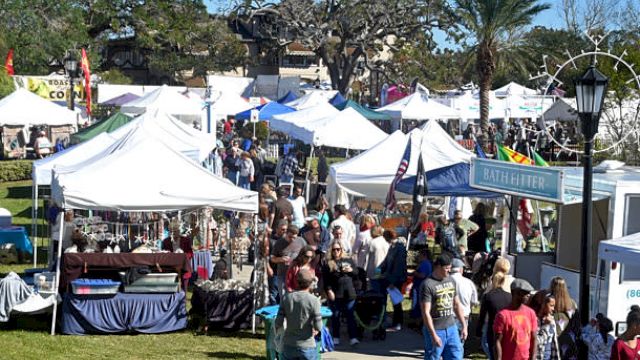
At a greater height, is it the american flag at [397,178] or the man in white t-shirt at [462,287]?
the american flag at [397,178]

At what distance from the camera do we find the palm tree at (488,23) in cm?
3894

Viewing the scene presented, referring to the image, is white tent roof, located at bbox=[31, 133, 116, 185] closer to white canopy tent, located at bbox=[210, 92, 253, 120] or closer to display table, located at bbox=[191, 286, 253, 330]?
display table, located at bbox=[191, 286, 253, 330]

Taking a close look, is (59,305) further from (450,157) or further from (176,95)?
(176,95)

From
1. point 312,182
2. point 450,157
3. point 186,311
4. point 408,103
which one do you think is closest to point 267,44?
point 408,103

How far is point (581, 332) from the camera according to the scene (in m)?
9.95

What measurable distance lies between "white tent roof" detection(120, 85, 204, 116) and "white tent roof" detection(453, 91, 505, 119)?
1180 centimetres

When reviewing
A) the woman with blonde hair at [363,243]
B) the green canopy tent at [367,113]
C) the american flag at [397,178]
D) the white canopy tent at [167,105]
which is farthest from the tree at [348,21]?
the woman with blonde hair at [363,243]

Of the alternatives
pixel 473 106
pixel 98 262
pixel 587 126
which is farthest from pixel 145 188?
pixel 473 106

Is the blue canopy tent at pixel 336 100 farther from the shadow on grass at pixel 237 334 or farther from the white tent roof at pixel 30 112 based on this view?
the shadow on grass at pixel 237 334

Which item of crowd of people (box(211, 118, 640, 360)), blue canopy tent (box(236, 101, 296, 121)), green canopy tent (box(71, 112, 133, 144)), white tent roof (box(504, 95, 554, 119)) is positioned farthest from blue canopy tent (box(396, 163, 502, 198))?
white tent roof (box(504, 95, 554, 119))

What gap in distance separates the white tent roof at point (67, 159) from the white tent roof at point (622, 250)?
10.9 metres

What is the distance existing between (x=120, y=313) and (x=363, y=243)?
3.39m

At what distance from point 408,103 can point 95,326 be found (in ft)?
83.4

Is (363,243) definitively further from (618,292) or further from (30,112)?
(30,112)
